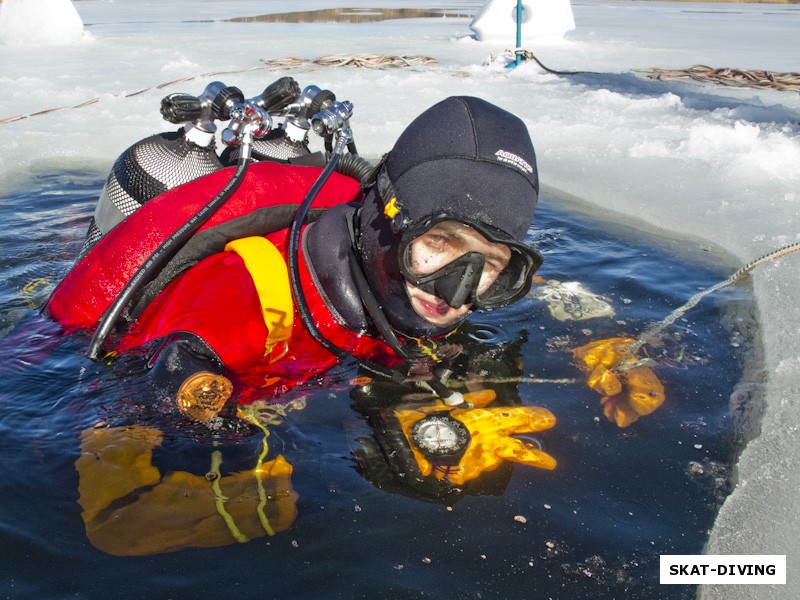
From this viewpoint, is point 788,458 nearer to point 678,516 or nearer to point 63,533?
point 678,516

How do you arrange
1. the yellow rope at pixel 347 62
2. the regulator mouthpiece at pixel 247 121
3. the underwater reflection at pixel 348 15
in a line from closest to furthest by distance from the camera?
the regulator mouthpiece at pixel 247 121 < the yellow rope at pixel 347 62 < the underwater reflection at pixel 348 15

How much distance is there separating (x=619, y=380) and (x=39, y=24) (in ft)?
37.6

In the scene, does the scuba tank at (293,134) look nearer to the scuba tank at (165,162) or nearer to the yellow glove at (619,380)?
the scuba tank at (165,162)

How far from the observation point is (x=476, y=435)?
2.22 meters

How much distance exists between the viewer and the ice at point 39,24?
36.3 feet

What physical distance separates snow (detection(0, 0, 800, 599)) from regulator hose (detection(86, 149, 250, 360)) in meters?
1.81

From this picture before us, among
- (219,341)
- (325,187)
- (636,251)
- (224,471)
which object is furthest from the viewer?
(636,251)

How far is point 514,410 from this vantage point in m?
2.39

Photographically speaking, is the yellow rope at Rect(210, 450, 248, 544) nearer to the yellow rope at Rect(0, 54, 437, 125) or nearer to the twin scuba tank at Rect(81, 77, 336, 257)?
the twin scuba tank at Rect(81, 77, 336, 257)

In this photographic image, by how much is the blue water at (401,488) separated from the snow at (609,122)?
17cm

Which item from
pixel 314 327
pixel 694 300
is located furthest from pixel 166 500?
pixel 694 300

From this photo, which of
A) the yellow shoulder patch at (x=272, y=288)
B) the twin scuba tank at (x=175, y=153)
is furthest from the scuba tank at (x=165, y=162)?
the yellow shoulder patch at (x=272, y=288)

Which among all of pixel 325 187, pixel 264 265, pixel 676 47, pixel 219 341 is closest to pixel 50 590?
pixel 219 341

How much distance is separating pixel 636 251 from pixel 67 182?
3861 millimetres
